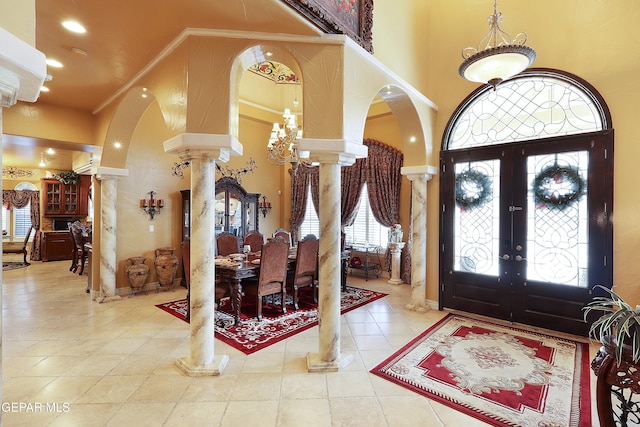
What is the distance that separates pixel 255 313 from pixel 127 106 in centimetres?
368

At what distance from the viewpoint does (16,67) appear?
1.58 metres

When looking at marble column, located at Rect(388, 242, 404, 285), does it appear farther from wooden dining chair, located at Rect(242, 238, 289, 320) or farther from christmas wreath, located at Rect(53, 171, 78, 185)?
christmas wreath, located at Rect(53, 171, 78, 185)

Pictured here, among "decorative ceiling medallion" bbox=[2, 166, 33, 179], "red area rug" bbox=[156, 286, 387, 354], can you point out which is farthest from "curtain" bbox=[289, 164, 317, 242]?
"decorative ceiling medallion" bbox=[2, 166, 33, 179]

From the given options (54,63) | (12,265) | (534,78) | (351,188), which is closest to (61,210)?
(12,265)

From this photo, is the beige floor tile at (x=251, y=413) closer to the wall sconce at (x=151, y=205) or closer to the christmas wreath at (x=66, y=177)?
the wall sconce at (x=151, y=205)

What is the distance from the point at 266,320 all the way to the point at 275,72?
18.7ft

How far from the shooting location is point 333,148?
2998 millimetres

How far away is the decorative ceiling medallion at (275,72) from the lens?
686 centimetres

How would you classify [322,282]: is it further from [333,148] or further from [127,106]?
[127,106]

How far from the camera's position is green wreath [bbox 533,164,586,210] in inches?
150

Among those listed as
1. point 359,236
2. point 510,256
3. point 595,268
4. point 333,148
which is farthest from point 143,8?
point 359,236

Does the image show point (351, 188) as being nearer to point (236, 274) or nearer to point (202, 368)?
point (236, 274)

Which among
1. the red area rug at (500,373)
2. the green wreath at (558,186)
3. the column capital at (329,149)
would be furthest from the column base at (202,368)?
the green wreath at (558,186)

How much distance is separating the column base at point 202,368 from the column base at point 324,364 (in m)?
0.88
